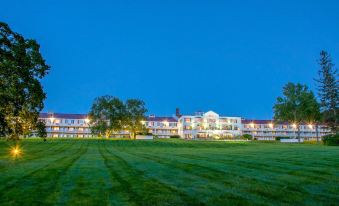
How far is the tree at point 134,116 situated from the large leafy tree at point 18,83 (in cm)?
7162

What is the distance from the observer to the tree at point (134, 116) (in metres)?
94.9

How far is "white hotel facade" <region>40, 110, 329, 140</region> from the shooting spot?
129 meters

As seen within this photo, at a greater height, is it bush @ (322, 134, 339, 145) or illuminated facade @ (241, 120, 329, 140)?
illuminated facade @ (241, 120, 329, 140)

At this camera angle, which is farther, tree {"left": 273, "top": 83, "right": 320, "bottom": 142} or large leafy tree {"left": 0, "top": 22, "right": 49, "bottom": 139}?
tree {"left": 273, "top": 83, "right": 320, "bottom": 142}

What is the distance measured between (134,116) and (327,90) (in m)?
57.0

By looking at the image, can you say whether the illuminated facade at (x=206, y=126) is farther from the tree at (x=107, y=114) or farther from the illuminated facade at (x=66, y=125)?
the illuminated facade at (x=66, y=125)

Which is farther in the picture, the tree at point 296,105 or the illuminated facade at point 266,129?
the illuminated facade at point 266,129

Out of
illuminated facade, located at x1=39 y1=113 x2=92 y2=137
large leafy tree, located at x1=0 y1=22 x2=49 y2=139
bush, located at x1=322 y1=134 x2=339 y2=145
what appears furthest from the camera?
illuminated facade, located at x1=39 y1=113 x2=92 y2=137

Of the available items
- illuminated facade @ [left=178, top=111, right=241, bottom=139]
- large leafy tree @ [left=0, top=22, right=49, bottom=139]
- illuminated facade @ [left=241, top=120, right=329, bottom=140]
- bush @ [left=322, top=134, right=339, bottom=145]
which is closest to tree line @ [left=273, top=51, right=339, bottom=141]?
bush @ [left=322, top=134, right=339, bottom=145]

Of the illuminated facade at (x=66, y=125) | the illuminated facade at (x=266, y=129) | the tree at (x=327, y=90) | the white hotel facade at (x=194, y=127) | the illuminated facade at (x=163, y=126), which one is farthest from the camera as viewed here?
the illuminated facade at (x=266, y=129)

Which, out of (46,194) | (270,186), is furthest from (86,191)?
(270,186)

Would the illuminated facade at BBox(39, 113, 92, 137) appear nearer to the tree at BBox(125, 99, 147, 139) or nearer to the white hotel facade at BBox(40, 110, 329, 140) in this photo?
the white hotel facade at BBox(40, 110, 329, 140)

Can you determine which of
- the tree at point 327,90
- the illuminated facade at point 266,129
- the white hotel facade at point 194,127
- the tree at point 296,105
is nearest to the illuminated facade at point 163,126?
the white hotel facade at point 194,127

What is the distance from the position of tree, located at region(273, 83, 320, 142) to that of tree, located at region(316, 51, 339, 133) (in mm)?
13181
